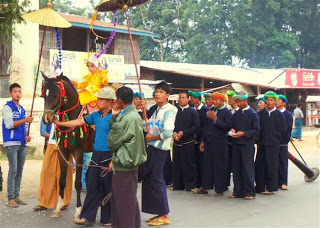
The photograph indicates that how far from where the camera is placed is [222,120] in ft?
29.0

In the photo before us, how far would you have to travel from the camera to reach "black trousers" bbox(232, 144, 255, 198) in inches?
332

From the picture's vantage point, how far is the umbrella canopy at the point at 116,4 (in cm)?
754

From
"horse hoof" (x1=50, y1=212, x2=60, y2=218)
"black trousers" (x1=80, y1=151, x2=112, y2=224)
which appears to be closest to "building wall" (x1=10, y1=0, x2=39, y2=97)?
"horse hoof" (x1=50, y1=212, x2=60, y2=218)

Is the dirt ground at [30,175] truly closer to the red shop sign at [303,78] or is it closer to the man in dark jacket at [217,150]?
the man in dark jacket at [217,150]

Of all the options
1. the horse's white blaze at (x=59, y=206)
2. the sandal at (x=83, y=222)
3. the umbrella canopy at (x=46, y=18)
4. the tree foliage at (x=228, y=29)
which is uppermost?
the tree foliage at (x=228, y=29)

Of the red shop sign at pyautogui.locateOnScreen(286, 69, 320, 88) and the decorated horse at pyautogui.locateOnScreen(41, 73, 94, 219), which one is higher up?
the red shop sign at pyautogui.locateOnScreen(286, 69, 320, 88)

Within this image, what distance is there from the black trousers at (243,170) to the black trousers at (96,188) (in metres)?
3.06

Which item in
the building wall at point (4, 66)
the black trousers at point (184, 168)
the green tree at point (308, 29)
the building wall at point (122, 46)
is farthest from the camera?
the green tree at point (308, 29)

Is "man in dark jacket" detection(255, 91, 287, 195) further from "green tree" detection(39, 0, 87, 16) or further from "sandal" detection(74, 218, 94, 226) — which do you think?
"green tree" detection(39, 0, 87, 16)

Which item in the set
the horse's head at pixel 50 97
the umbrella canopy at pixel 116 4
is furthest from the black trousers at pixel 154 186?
the umbrella canopy at pixel 116 4

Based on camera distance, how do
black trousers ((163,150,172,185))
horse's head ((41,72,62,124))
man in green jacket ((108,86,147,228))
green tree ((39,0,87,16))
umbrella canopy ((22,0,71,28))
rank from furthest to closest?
green tree ((39,0,87,16)) → black trousers ((163,150,172,185)) → umbrella canopy ((22,0,71,28)) → horse's head ((41,72,62,124)) → man in green jacket ((108,86,147,228))

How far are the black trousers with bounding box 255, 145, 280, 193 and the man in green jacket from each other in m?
4.19

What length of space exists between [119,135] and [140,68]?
20.9 m

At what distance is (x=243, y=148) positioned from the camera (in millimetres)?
8555
